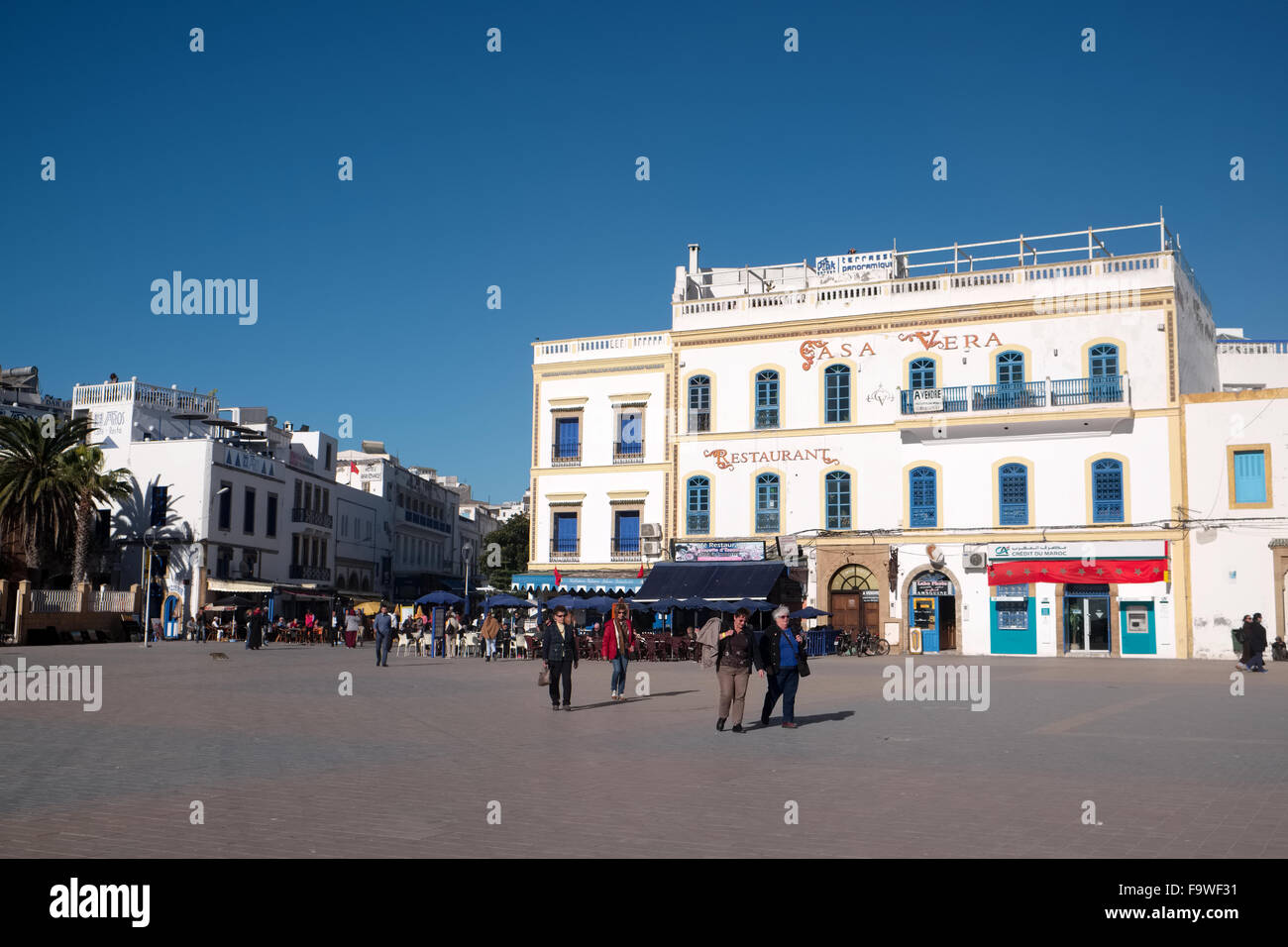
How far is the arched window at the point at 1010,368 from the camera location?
3947cm

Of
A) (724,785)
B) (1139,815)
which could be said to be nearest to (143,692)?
(724,785)

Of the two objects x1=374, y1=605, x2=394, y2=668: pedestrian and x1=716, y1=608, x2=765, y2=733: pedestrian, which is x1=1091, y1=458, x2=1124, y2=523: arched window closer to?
x1=374, y1=605, x2=394, y2=668: pedestrian

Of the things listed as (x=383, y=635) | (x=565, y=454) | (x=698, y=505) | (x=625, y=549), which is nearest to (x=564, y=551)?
(x=625, y=549)

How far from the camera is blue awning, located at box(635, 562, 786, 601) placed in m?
39.4

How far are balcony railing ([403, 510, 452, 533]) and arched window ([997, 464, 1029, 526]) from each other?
4824cm

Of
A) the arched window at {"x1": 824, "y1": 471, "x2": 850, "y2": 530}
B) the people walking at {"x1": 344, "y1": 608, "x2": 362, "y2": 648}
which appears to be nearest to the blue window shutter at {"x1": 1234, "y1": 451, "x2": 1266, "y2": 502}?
the arched window at {"x1": 824, "y1": 471, "x2": 850, "y2": 530}

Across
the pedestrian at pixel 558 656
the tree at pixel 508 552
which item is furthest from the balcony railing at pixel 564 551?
the tree at pixel 508 552

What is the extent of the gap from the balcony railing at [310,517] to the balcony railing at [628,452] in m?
24.5

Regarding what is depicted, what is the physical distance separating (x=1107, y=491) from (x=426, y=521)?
178 feet

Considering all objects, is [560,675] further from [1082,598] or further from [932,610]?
[1082,598]

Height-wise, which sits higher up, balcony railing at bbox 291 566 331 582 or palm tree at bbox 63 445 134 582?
palm tree at bbox 63 445 134 582

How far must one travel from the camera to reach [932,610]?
40219 millimetres
